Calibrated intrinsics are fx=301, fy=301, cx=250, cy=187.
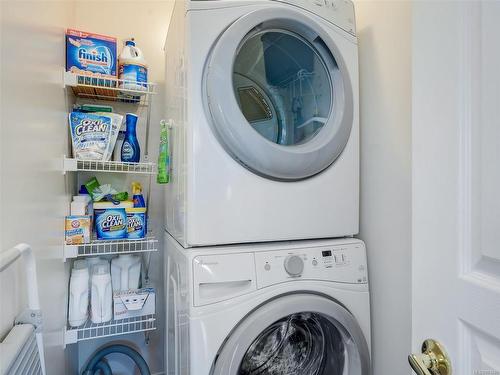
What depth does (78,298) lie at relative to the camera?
54.1 inches

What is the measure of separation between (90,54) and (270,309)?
1.36 meters

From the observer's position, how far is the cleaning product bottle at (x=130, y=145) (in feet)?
4.99

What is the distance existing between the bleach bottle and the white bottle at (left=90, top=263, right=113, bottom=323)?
908 mm

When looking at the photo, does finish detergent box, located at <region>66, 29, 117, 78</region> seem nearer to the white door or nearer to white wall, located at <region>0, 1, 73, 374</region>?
white wall, located at <region>0, 1, 73, 374</region>

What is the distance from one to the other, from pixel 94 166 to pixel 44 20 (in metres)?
0.61

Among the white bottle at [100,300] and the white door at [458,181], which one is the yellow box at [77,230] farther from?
the white door at [458,181]

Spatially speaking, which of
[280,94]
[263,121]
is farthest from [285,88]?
[263,121]

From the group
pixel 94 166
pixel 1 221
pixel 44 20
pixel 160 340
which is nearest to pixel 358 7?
pixel 44 20

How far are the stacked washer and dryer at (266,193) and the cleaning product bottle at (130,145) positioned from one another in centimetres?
28

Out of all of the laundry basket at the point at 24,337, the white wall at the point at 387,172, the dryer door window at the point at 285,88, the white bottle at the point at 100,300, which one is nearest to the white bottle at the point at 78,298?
the white bottle at the point at 100,300

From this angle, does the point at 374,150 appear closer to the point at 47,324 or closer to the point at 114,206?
the point at 114,206

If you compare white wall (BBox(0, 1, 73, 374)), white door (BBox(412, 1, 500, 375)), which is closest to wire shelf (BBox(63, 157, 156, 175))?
white wall (BBox(0, 1, 73, 374))

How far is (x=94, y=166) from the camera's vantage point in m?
1.44

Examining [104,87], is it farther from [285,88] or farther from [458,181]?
[458,181]
